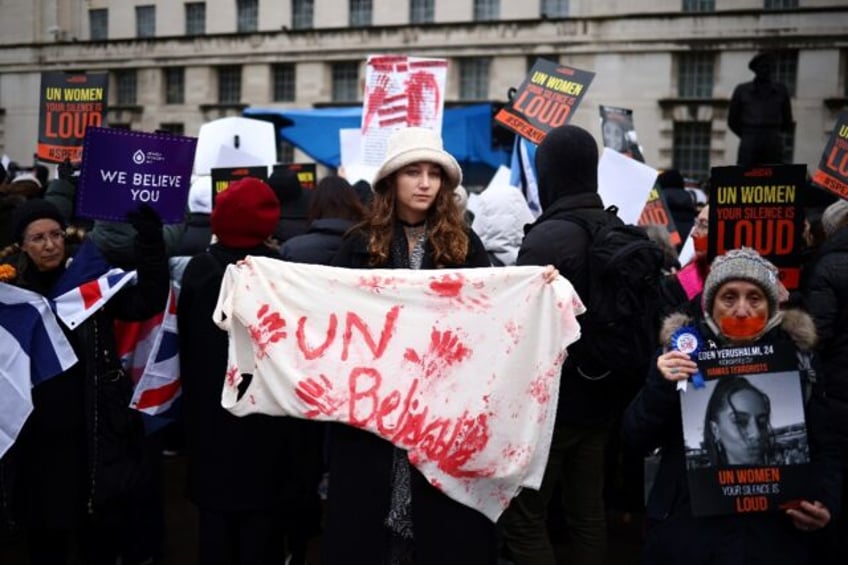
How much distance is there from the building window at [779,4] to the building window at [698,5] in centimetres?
173

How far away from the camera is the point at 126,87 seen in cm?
3734

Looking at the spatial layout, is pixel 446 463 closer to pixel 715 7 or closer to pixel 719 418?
pixel 719 418

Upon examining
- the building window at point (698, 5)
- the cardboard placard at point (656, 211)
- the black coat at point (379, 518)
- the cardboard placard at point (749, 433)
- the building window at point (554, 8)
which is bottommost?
the black coat at point (379, 518)

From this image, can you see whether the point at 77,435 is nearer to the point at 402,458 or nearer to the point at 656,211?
the point at 402,458

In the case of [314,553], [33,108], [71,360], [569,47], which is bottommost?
[314,553]

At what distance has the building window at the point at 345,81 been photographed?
3503 cm

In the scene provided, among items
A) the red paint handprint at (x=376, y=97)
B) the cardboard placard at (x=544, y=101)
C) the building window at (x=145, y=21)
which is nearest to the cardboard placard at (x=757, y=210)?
the cardboard placard at (x=544, y=101)

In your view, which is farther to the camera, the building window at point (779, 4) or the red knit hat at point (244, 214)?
the building window at point (779, 4)

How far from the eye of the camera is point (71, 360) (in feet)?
12.9

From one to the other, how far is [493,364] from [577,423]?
90 cm

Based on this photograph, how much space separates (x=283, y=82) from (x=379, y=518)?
35062mm

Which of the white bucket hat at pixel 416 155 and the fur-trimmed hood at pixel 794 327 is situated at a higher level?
the white bucket hat at pixel 416 155

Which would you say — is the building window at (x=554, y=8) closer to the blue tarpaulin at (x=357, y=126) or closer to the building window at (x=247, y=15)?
the building window at (x=247, y=15)

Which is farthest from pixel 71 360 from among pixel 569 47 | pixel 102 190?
pixel 569 47
